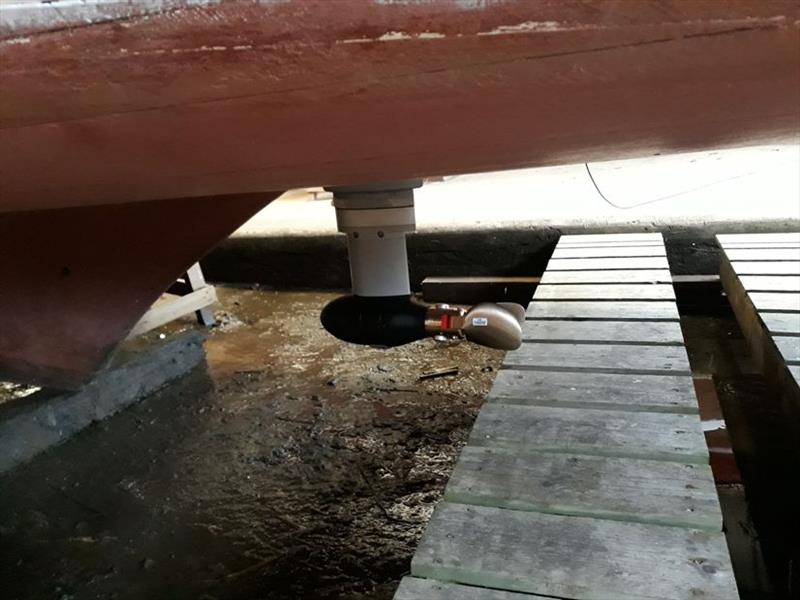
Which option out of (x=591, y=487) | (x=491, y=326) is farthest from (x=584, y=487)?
(x=491, y=326)

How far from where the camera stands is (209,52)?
564 mm

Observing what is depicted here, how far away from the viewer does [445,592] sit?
2.93 ft

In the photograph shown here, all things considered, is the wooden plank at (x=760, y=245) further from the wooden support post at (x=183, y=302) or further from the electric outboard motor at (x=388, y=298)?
the wooden support post at (x=183, y=302)

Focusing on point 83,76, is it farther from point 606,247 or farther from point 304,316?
point 304,316

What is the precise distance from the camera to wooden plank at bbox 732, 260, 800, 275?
2.12 metres

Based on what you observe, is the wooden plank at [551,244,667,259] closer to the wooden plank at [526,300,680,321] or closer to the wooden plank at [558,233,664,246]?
the wooden plank at [558,233,664,246]

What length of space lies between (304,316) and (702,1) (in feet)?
10.4

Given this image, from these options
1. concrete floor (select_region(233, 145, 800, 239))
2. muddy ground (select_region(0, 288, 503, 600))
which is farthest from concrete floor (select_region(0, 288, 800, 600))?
concrete floor (select_region(233, 145, 800, 239))

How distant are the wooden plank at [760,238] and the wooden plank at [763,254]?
143 mm

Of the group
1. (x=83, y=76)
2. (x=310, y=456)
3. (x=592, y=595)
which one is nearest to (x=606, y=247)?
(x=310, y=456)

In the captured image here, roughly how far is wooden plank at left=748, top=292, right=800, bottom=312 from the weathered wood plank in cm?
41

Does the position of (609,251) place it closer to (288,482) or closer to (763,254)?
(763,254)

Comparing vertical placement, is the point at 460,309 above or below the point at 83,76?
below

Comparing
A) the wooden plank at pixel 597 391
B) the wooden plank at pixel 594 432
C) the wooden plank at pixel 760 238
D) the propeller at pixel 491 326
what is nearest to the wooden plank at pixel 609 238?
the wooden plank at pixel 760 238
